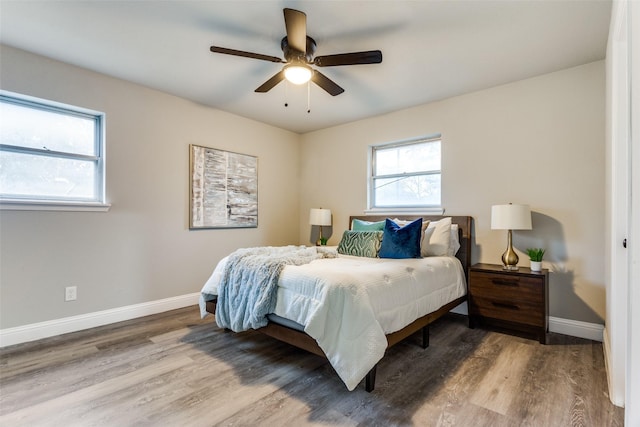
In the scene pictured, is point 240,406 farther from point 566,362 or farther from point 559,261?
point 559,261

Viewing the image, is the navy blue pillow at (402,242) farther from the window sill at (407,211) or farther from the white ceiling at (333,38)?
the white ceiling at (333,38)

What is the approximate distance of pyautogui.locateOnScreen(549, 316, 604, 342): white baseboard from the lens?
8.77 feet

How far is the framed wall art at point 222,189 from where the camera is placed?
12.3 feet

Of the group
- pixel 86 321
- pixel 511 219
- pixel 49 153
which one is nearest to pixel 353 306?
pixel 511 219

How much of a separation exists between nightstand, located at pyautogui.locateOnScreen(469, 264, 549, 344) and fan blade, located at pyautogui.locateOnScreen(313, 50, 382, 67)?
7.16ft

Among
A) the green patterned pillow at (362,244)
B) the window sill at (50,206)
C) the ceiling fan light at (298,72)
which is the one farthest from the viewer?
the green patterned pillow at (362,244)

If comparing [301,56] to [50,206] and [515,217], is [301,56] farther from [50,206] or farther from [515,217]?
[50,206]

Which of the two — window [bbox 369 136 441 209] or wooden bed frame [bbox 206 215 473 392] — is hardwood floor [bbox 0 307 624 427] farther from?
window [bbox 369 136 441 209]

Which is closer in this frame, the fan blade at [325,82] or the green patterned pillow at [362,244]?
the fan blade at [325,82]

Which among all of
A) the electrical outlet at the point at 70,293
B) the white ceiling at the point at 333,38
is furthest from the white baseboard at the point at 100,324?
the white ceiling at the point at 333,38

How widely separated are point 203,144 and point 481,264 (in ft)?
11.7

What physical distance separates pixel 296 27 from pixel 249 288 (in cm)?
187

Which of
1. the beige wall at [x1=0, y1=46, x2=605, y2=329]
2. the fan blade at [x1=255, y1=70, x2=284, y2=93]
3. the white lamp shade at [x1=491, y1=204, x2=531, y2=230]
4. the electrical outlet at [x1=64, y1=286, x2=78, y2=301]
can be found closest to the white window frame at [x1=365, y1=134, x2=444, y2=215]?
the beige wall at [x1=0, y1=46, x2=605, y2=329]

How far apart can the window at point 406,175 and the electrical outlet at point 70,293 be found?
3.48m
